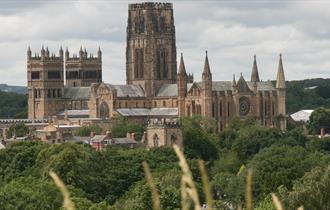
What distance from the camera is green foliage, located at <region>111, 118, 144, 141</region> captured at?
137 metres

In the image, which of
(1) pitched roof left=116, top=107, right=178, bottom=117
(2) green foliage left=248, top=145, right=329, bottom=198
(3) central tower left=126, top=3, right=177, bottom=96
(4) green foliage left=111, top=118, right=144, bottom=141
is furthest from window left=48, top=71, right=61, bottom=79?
(2) green foliage left=248, top=145, right=329, bottom=198

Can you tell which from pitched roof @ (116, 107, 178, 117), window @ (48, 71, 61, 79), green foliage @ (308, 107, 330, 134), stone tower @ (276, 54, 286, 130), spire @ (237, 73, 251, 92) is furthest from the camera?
window @ (48, 71, 61, 79)

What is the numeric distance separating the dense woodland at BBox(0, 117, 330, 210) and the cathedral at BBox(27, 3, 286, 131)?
2826 cm

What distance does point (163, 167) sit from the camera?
95.0 metres

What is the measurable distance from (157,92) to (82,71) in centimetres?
1841

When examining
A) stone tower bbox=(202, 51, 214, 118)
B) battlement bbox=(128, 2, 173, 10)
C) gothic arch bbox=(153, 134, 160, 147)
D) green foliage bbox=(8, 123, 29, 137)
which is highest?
battlement bbox=(128, 2, 173, 10)

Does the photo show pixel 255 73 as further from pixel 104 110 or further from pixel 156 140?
pixel 156 140

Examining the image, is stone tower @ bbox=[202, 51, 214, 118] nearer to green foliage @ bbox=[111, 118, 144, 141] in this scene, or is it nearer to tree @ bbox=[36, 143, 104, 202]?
green foliage @ bbox=[111, 118, 144, 141]

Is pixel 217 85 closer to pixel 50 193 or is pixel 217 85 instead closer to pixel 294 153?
pixel 294 153

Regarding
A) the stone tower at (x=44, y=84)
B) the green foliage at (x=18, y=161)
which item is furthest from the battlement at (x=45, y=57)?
the green foliage at (x=18, y=161)

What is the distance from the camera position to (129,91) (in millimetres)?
160750

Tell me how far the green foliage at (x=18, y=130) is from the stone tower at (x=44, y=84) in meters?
17.3

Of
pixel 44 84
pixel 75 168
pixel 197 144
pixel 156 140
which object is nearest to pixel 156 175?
pixel 75 168

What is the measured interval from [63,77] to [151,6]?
17153mm
